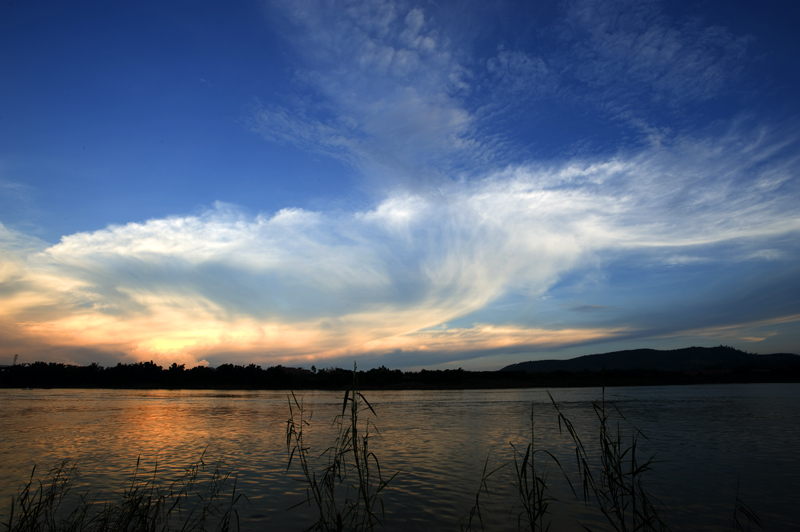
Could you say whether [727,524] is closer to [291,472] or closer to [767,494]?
[767,494]

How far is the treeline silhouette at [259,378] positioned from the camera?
13875cm

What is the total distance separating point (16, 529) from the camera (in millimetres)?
8172

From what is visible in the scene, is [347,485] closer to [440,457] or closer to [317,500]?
[440,457]

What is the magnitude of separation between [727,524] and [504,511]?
5.52 m

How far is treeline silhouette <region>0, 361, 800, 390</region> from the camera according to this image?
455ft

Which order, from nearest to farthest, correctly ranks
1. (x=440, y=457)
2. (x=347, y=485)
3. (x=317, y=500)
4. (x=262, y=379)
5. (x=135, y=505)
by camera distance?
(x=317, y=500) → (x=135, y=505) → (x=347, y=485) → (x=440, y=457) → (x=262, y=379)

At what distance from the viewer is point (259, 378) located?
139250 millimetres

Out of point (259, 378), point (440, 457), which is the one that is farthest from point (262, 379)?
point (440, 457)

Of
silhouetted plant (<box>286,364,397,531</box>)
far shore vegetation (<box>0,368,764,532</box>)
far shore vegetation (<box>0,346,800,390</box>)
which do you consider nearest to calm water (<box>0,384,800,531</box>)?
far shore vegetation (<box>0,368,764,532</box>)

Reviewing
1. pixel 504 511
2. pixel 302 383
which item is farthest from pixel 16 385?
pixel 504 511

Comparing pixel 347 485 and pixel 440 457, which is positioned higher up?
pixel 347 485

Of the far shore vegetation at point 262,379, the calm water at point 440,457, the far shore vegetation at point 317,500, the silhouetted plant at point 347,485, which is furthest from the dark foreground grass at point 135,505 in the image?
the far shore vegetation at point 262,379

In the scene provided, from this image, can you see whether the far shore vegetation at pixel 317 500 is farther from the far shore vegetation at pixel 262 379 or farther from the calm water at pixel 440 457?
the far shore vegetation at pixel 262 379

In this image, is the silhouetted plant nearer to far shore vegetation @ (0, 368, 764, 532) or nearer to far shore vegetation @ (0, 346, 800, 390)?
far shore vegetation @ (0, 368, 764, 532)
